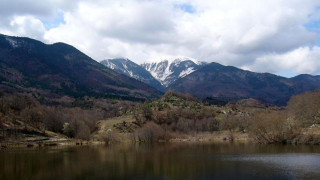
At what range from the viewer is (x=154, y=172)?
61.5 meters

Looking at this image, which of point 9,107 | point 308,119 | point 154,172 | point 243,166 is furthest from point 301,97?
point 9,107

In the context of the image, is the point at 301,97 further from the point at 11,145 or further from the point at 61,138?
the point at 11,145

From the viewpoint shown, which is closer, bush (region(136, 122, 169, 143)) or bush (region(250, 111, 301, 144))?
bush (region(250, 111, 301, 144))

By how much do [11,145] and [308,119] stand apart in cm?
13190

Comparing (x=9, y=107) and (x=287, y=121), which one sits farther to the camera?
(x=9, y=107)

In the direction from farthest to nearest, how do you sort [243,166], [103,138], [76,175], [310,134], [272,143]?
[103,138]
[272,143]
[310,134]
[243,166]
[76,175]

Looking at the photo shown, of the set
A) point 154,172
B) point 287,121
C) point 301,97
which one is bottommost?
point 154,172

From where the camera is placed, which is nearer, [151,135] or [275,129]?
[275,129]

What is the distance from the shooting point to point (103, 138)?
184000mm

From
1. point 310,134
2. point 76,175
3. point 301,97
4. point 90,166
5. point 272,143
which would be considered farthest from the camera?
point 301,97

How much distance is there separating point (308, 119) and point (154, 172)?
116 meters

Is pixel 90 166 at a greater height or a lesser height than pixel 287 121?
lesser

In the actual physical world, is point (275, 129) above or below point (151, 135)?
above

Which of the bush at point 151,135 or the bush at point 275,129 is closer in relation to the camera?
the bush at point 275,129
